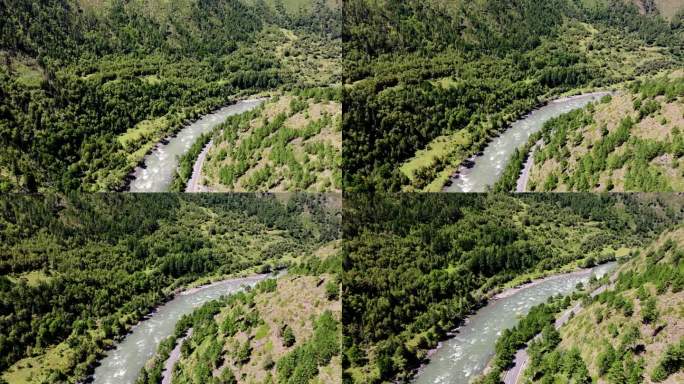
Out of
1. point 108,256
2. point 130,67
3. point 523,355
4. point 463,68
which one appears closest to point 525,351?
point 523,355

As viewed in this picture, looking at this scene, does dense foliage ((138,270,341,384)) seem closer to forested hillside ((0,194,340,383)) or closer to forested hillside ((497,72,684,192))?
forested hillside ((0,194,340,383))

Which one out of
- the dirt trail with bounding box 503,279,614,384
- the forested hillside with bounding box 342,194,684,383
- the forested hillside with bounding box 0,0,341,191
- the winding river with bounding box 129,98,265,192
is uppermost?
the forested hillside with bounding box 0,0,341,191

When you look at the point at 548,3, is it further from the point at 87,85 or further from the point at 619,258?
the point at 87,85

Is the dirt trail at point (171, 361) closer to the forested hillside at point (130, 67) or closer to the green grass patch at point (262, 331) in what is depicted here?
the green grass patch at point (262, 331)

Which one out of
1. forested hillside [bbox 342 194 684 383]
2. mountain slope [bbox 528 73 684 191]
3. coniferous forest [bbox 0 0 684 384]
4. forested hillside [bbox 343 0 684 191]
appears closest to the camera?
mountain slope [bbox 528 73 684 191]

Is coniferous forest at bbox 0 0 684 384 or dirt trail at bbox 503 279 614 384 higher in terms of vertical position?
coniferous forest at bbox 0 0 684 384

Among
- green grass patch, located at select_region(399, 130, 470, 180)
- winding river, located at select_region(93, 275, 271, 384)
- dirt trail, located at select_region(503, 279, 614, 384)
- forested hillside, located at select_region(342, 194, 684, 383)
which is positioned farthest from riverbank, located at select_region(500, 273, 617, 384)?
winding river, located at select_region(93, 275, 271, 384)
